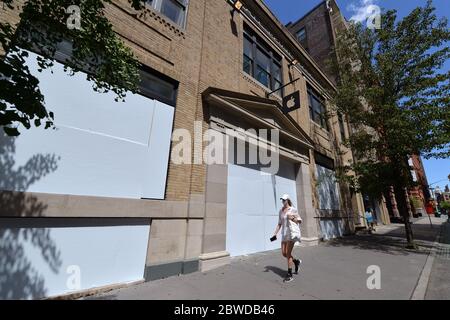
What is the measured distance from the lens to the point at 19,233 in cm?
414

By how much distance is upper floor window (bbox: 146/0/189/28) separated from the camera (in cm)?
770

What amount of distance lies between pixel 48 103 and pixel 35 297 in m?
3.50

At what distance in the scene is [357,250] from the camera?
993 cm

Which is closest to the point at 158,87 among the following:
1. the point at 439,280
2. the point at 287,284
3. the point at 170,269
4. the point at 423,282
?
the point at 170,269

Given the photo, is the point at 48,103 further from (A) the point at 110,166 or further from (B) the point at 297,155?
(B) the point at 297,155

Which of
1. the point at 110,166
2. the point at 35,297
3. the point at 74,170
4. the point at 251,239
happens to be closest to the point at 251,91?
the point at 251,239

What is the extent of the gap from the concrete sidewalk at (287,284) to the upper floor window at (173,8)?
303 inches

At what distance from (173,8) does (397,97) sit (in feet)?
33.1

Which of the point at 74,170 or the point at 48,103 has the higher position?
the point at 48,103

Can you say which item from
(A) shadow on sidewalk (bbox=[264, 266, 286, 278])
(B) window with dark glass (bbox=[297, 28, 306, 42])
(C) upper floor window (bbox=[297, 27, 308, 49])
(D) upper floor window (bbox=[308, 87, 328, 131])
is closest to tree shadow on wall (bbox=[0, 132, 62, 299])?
(A) shadow on sidewalk (bbox=[264, 266, 286, 278])

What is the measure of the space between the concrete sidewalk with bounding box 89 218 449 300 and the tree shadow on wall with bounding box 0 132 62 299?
3.56ft

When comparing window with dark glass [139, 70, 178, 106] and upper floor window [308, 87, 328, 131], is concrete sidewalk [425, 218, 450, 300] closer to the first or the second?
window with dark glass [139, 70, 178, 106]

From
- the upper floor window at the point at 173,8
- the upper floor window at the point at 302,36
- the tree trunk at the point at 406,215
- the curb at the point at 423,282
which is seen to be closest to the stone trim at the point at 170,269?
the curb at the point at 423,282
